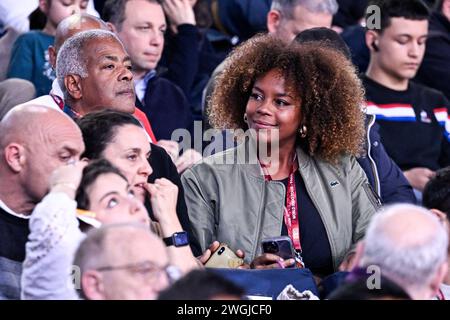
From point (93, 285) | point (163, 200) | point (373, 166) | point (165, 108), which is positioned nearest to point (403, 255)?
point (93, 285)

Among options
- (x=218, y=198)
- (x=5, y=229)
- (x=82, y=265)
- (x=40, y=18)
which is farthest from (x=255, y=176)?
(x=40, y=18)

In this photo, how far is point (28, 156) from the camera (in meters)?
4.48

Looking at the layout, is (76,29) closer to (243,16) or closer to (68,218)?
(68,218)

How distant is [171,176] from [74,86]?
0.71m

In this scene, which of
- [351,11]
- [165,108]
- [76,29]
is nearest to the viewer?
[76,29]

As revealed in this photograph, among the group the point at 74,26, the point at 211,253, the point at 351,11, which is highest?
the point at 74,26

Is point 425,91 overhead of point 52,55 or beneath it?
beneath

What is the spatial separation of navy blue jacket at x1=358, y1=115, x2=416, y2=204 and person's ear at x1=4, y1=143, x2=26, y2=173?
2.01 metres

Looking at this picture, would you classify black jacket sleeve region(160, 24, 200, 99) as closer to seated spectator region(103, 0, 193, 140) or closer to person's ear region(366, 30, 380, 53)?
seated spectator region(103, 0, 193, 140)

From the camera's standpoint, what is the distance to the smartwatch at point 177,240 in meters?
4.84

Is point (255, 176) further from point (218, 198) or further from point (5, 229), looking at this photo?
point (5, 229)

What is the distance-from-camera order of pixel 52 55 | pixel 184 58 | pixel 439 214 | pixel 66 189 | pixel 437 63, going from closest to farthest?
pixel 66 189 < pixel 439 214 < pixel 52 55 < pixel 184 58 < pixel 437 63

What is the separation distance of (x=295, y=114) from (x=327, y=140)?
8.0 inches

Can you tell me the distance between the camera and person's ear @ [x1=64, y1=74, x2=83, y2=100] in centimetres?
555
